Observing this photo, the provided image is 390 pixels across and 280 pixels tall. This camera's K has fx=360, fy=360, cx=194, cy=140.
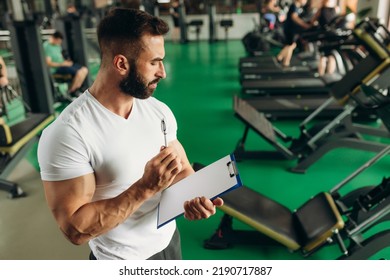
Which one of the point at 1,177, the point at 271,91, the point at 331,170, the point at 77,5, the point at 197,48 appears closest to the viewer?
the point at 1,177

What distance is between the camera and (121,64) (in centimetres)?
99

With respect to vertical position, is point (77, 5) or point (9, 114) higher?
point (77, 5)

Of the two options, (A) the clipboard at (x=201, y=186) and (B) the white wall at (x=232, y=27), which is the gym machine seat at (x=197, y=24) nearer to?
(B) the white wall at (x=232, y=27)

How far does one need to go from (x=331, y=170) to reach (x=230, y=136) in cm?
110

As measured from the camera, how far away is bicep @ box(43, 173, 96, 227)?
3.25 feet

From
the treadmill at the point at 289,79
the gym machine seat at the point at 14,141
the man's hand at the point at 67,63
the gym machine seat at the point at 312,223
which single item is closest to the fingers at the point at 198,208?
the gym machine seat at the point at 312,223

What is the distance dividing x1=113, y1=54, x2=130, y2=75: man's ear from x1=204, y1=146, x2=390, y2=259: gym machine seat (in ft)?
4.09

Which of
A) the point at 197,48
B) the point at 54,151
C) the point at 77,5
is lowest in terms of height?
the point at 197,48

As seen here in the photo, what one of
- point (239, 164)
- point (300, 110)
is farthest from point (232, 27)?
point (239, 164)

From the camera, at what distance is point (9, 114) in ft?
14.3

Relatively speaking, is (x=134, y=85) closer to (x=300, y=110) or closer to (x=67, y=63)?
(x=300, y=110)
